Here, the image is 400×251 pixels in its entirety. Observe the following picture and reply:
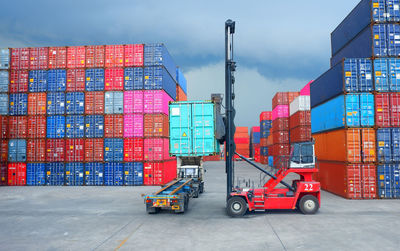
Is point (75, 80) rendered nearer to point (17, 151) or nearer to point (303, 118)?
point (17, 151)

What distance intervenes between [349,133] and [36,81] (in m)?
25.1

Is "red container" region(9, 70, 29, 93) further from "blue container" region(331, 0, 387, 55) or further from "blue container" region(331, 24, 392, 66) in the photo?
"blue container" region(331, 24, 392, 66)

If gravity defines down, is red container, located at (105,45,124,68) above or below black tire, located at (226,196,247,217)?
above

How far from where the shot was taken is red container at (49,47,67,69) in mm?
25531

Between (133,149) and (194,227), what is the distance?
1444cm

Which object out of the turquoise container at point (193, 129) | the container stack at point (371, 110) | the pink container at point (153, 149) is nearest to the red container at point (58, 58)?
the pink container at point (153, 149)

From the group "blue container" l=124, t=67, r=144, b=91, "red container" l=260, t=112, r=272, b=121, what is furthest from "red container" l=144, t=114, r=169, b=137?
"red container" l=260, t=112, r=272, b=121

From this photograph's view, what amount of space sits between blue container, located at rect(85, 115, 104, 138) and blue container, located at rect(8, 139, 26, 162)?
226 inches

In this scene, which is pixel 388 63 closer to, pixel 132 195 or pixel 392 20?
pixel 392 20

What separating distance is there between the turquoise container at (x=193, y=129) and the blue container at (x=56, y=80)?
623 inches

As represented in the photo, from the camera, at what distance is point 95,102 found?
25078 mm

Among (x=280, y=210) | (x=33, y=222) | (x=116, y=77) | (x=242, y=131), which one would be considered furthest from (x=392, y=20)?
(x=242, y=131)

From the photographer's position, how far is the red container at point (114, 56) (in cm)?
2514

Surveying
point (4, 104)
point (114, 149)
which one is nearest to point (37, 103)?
point (4, 104)
